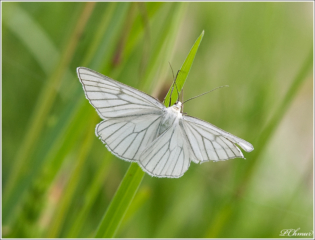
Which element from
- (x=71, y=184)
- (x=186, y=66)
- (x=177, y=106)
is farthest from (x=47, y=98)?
(x=186, y=66)

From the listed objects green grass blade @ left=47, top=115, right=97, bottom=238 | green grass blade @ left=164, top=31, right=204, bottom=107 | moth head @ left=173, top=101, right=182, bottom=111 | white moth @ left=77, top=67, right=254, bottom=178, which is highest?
green grass blade @ left=164, top=31, right=204, bottom=107

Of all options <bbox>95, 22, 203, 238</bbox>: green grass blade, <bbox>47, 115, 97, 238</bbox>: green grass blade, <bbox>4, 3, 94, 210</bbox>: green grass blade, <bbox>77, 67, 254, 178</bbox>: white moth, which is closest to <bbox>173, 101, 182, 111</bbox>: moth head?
<bbox>77, 67, 254, 178</bbox>: white moth

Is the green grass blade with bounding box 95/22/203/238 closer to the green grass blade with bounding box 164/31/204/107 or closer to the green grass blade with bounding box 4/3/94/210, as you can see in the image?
the green grass blade with bounding box 164/31/204/107

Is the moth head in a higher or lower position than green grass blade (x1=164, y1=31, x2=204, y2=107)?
lower

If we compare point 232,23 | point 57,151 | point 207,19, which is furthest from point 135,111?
point 232,23

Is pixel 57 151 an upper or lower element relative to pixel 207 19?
lower

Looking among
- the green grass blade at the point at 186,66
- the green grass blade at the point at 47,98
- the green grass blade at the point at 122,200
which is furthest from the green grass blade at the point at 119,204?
the green grass blade at the point at 47,98

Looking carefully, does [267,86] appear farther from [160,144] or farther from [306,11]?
[306,11]

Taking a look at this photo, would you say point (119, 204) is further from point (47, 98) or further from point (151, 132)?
point (47, 98)
